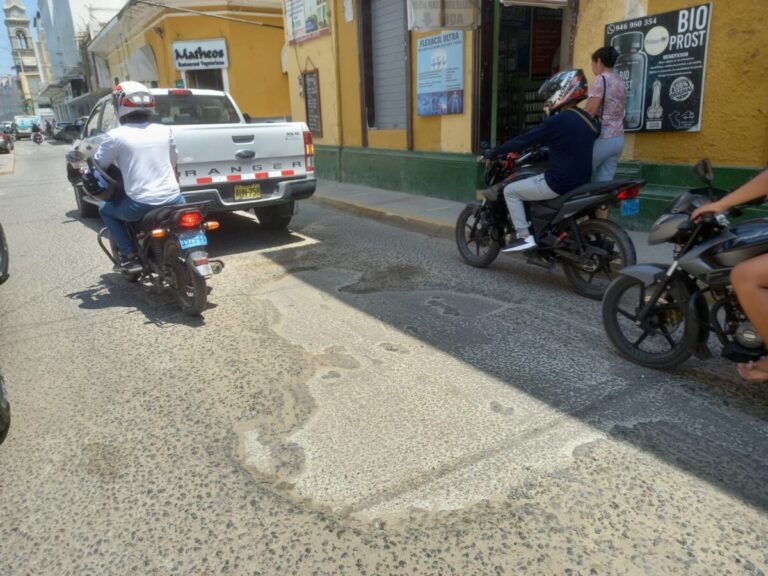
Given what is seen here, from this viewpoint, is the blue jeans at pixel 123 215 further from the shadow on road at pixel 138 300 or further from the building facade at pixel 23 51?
the building facade at pixel 23 51

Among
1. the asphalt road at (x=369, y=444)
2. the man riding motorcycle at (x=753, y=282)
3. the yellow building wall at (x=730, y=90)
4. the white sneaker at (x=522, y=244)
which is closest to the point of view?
the asphalt road at (x=369, y=444)

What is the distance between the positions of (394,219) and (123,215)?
4.62 meters

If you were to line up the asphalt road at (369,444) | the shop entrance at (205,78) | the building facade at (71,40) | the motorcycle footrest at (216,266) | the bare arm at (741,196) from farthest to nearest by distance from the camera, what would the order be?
the building facade at (71,40), the shop entrance at (205,78), the motorcycle footrest at (216,266), the bare arm at (741,196), the asphalt road at (369,444)

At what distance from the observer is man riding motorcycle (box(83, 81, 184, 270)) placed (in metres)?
4.77

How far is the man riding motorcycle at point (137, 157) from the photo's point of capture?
4766 mm

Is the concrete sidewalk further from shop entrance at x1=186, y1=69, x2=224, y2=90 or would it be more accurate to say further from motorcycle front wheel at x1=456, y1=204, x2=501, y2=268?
shop entrance at x1=186, y1=69, x2=224, y2=90

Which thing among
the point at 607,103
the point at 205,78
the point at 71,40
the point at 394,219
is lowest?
the point at 394,219

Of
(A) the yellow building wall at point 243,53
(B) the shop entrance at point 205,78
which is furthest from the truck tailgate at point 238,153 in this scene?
(B) the shop entrance at point 205,78

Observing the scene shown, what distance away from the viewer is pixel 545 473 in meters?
2.72

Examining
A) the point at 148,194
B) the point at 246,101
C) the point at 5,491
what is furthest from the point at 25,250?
the point at 246,101

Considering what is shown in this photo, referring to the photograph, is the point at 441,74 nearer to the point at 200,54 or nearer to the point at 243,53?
the point at 243,53

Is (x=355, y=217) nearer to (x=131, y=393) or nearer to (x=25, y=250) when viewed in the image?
(x=25, y=250)

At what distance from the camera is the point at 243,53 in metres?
20.4

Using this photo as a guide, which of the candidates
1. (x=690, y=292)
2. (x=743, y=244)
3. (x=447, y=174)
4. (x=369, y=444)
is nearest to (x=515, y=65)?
(x=447, y=174)
